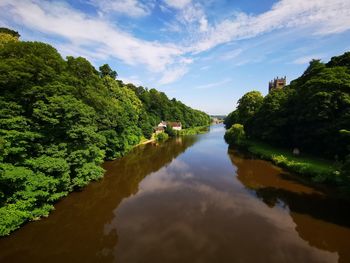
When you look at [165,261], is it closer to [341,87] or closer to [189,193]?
[189,193]

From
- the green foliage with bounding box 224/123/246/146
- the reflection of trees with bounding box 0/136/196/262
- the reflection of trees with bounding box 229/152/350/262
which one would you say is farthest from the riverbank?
the reflection of trees with bounding box 0/136/196/262

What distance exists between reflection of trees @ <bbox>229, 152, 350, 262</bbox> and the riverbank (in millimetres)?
1844

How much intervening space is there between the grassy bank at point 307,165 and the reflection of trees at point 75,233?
17663 millimetres

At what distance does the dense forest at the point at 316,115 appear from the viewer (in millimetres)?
27562

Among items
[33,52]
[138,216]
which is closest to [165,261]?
[138,216]

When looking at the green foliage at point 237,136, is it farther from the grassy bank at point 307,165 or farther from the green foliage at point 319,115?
the grassy bank at point 307,165

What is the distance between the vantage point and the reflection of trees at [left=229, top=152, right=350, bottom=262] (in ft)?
47.7

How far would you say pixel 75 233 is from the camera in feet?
51.5

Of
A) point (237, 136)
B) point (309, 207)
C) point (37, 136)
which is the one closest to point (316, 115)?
point (309, 207)

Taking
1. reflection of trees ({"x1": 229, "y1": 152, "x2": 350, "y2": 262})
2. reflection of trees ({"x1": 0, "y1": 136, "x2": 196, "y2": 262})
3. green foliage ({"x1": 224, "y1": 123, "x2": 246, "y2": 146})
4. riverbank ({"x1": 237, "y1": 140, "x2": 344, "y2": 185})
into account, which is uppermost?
green foliage ({"x1": 224, "y1": 123, "x2": 246, "y2": 146})

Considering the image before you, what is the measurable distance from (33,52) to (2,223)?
50.6 ft

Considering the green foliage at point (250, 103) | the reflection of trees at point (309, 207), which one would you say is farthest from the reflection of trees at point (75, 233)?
the green foliage at point (250, 103)

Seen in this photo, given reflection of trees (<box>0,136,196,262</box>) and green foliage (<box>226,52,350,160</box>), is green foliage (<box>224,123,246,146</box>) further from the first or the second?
reflection of trees (<box>0,136,196,262</box>)

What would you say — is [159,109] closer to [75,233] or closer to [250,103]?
[250,103]
